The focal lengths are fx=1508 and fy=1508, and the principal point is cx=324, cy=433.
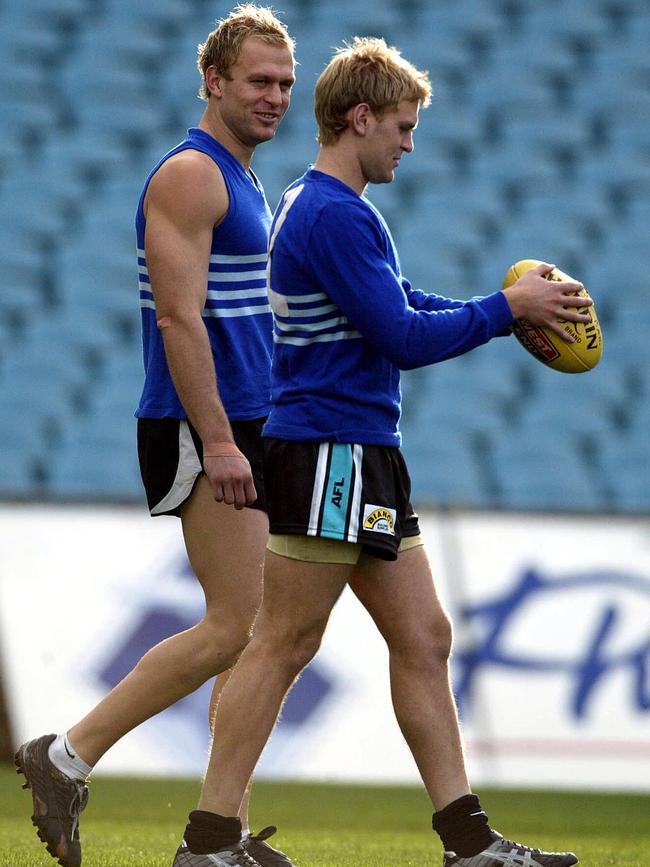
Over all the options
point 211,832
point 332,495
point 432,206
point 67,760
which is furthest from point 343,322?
point 432,206

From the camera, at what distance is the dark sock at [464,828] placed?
3.24 meters

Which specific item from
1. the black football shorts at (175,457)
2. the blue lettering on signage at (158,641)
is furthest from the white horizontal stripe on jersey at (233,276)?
the blue lettering on signage at (158,641)

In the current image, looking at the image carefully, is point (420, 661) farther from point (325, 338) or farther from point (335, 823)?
point (335, 823)

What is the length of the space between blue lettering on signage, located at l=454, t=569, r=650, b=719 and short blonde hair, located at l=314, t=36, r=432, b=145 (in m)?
3.59

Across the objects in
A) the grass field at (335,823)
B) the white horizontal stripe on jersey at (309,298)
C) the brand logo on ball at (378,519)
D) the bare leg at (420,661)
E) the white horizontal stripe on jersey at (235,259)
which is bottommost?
Result: the grass field at (335,823)

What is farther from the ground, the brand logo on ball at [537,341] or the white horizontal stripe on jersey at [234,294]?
the white horizontal stripe on jersey at [234,294]

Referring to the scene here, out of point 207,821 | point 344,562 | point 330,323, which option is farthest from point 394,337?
point 207,821

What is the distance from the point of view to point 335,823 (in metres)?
5.19

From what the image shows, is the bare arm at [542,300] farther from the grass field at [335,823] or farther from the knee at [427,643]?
the grass field at [335,823]

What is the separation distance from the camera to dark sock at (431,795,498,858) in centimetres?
324

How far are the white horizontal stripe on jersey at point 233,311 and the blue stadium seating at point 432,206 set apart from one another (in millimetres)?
5312

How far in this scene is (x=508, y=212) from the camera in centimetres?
1048

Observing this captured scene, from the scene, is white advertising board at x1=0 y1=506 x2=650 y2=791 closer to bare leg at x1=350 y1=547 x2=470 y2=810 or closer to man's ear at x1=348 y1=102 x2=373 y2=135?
bare leg at x1=350 y1=547 x2=470 y2=810

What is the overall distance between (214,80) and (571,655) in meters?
3.51
